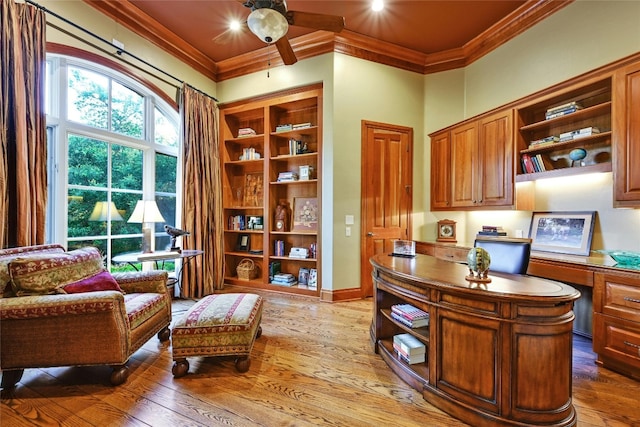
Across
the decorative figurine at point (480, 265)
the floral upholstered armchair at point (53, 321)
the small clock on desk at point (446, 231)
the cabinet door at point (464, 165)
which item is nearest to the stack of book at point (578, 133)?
the cabinet door at point (464, 165)

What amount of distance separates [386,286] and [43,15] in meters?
3.76

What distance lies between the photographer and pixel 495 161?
11.0ft

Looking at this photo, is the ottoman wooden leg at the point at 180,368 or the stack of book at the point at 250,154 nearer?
the ottoman wooden leg at the point at 180,368

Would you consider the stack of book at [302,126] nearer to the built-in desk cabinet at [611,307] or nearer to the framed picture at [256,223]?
the framed picture at [256,223]

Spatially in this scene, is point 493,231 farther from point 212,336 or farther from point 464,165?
point 212,336

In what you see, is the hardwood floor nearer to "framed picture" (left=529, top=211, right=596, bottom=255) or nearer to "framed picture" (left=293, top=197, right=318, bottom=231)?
"framed picture" (left=529, top=211, right=596, bottom=255)

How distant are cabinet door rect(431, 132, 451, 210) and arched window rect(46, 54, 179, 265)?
3.84m

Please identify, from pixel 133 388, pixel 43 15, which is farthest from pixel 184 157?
pixel 133 388

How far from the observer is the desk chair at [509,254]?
2164mm

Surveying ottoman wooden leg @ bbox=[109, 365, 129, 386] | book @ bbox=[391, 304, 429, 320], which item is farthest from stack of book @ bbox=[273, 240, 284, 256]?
ottoman wooden leg @ bbox=[109, 365, 129, 386]

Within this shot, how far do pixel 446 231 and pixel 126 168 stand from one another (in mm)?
4380

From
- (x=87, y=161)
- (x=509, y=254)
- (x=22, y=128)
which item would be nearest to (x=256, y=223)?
(x=87, y=161)

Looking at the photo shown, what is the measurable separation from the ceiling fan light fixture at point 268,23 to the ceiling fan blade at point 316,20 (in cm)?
20

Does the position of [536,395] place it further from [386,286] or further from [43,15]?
[43,15]
